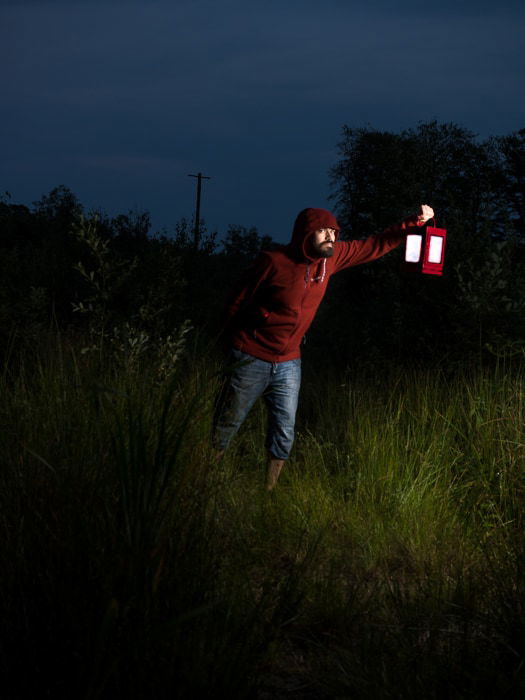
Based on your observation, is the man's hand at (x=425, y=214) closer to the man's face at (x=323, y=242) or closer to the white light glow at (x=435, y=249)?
the white light glow at (x=435, y=249)

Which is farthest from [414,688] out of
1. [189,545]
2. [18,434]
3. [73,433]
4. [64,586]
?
[18,434]

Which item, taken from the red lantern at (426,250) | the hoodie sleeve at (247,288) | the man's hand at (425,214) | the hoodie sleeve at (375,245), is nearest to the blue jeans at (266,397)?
the hoodie sleeve at (247,288)

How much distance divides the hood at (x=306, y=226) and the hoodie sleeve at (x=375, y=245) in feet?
1.17

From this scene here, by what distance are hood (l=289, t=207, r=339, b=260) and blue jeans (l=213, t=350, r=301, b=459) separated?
0.67 metres

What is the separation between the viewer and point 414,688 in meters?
2.15

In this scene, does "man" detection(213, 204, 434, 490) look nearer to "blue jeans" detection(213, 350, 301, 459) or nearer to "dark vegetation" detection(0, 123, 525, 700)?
"blue jeans" detection(213, 350, 301, 459)

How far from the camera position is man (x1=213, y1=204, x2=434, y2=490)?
14.4ft

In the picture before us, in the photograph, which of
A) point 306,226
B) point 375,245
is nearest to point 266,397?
point 306,226

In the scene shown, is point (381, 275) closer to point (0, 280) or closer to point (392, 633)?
point (0, 280)

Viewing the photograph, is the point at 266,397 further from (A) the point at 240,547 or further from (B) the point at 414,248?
(A) the point at 240,547

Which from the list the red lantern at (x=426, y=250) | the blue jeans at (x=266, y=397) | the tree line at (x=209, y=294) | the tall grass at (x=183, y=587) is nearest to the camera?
the tall grass at (x=183, y=587)

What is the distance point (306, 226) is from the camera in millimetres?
4395

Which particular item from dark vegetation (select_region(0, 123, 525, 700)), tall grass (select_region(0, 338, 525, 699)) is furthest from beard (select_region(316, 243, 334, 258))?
tall grass (select_region(0, 338, 525, 699))

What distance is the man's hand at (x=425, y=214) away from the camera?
15.5 ft
